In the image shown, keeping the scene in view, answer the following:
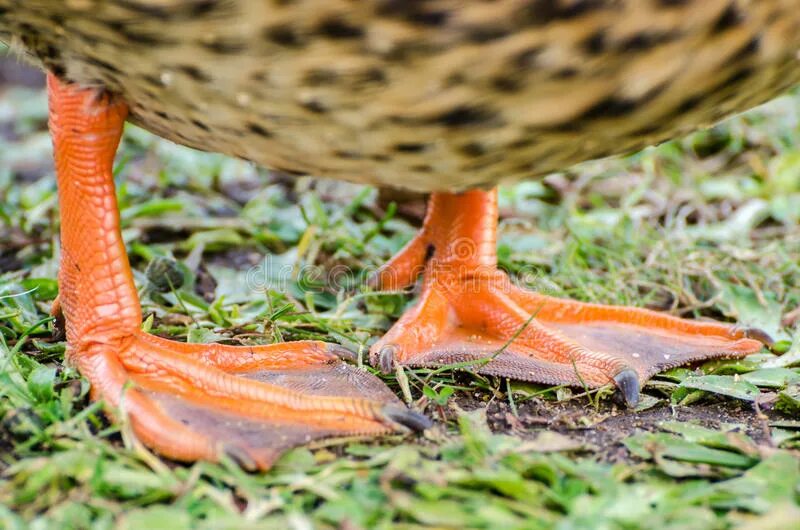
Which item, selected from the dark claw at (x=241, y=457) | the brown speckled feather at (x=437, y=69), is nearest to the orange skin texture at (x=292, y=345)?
the dark claw at (x=241, y=457)

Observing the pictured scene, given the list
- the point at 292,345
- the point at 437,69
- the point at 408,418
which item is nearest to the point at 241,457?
the point at 408,418

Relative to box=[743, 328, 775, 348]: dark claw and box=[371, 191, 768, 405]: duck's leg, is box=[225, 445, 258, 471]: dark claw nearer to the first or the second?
box=[371, 191, 768, 405]: duck's leg

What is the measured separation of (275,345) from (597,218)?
1.93m

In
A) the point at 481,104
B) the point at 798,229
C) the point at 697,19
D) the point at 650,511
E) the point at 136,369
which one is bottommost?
the point at 650,511

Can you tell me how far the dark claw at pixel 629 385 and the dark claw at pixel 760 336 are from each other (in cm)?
51

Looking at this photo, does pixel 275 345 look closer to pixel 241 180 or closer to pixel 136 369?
pixel 136 369

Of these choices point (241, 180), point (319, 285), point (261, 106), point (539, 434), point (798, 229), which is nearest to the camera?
point (261, 106)

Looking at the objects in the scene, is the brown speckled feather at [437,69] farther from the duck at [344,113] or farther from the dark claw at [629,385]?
the dark claw at [629,385]

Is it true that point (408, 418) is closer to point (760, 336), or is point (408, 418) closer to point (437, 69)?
point (437, 69)

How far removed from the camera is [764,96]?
6.50ft

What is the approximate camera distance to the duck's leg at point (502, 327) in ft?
7.77

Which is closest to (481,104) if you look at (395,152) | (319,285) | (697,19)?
(395,152)

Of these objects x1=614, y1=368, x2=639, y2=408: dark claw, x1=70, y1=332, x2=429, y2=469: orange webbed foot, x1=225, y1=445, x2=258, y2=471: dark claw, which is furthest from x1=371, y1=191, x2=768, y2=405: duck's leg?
x1=225, y1=445, x2=258, y2=471: dark claw

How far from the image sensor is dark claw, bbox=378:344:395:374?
2.33m
